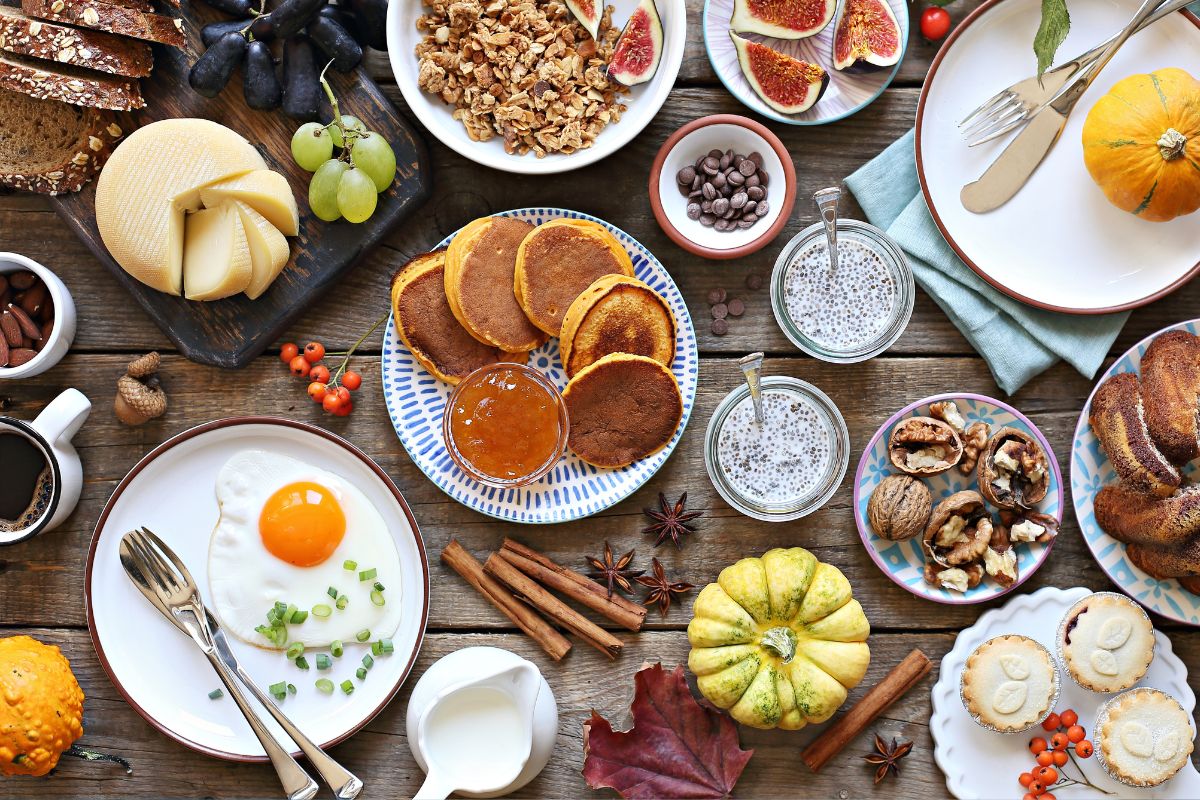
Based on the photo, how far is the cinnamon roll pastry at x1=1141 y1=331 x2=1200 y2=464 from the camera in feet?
7.44

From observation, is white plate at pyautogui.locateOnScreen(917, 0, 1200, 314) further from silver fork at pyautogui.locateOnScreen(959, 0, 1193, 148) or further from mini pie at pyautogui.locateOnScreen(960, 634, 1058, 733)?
mini pie at pyautogui.locateOnScreen(960, 634, 1058, 733)

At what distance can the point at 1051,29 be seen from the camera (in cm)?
232

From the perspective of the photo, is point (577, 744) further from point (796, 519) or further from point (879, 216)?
point (879, 216)

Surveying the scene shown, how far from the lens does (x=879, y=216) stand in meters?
2.52

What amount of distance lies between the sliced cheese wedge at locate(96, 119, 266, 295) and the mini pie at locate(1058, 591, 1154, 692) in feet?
8.55

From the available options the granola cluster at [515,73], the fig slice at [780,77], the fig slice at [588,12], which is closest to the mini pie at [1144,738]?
the fig slice at [780,77]

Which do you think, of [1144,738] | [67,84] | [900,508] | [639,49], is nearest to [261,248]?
Result: [67,84]

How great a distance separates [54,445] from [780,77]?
2.26 meters

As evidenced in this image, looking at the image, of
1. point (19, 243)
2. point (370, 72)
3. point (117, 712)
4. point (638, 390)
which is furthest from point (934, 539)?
point (19, 243)

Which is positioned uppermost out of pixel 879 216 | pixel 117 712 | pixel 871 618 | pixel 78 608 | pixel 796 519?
pixel 879 216

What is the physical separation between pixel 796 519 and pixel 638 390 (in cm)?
61

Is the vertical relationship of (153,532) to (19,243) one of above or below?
below

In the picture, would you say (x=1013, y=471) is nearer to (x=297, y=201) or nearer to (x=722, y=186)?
(x=722, y=186)

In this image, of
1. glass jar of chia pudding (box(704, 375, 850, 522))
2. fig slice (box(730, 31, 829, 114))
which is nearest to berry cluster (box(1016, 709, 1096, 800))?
glass jar of chia pudding (box(704, 375, 850, 522))
